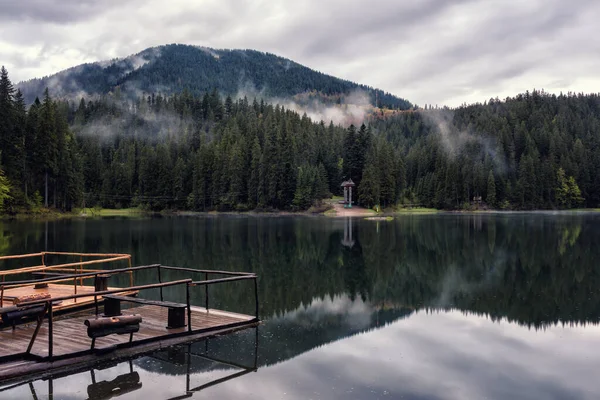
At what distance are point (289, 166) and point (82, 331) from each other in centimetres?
10984

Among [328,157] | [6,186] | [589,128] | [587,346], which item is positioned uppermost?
[589,128]

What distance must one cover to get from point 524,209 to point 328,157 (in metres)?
55.4

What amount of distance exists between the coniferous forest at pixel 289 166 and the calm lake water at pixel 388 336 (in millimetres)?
62736

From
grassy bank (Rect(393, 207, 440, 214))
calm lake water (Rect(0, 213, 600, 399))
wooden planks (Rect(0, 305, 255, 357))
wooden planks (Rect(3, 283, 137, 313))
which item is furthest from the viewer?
grassy bank (Rect(393, 207, 440, 214))

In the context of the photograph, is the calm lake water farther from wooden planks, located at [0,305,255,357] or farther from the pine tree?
the pine tree

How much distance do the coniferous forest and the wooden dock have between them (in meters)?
78.6

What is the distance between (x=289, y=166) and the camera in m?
125

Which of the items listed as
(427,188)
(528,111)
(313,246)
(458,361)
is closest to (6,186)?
(313,246)

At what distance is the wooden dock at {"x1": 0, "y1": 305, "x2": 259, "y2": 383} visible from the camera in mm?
13055

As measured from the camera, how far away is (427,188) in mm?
145750

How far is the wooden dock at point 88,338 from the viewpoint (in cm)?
1305

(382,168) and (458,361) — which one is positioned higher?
(382,168)

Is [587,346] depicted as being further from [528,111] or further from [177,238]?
[528,111]

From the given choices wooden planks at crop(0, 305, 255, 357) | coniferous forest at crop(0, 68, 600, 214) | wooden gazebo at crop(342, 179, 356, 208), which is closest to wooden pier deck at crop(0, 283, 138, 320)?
wooden planks at crop(0, 305, 255, 357)
